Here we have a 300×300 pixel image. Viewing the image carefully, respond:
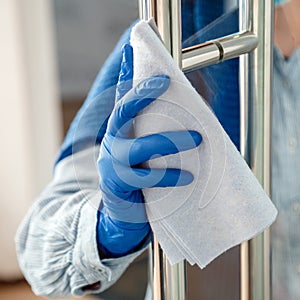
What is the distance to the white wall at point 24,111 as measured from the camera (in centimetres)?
229

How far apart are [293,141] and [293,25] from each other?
171 mm

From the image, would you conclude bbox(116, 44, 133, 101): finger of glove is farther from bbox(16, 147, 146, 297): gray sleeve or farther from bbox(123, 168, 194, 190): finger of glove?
bbox(16, 147, 146, 297): gray sleeve

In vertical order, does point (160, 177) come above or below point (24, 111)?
above

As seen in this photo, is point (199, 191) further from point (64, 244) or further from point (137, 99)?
point (64, 244)

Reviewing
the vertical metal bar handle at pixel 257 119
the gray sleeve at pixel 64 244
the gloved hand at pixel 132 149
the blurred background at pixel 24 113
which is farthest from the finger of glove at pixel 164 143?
the blurred background at pixel 24 113

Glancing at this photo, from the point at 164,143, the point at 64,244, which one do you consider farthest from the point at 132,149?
the point at 64,244

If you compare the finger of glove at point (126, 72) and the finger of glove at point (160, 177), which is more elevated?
the finger of glove at point (126, 72)

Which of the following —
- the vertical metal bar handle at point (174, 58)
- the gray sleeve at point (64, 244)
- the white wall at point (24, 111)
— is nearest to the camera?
the vertical metal bar handle at point (174, 58)

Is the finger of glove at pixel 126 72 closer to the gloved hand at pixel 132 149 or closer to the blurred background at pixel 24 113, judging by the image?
the gloved hand at pixel 132 149

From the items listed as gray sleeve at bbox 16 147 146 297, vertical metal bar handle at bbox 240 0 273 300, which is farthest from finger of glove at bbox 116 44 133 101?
gray sleeve at bbox 16 147 146 297

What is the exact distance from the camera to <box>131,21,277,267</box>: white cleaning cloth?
1.88 ft

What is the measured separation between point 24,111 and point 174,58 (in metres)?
1.86

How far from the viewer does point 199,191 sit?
599 millimetres

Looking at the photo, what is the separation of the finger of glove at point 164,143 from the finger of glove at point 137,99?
0.9 inches
